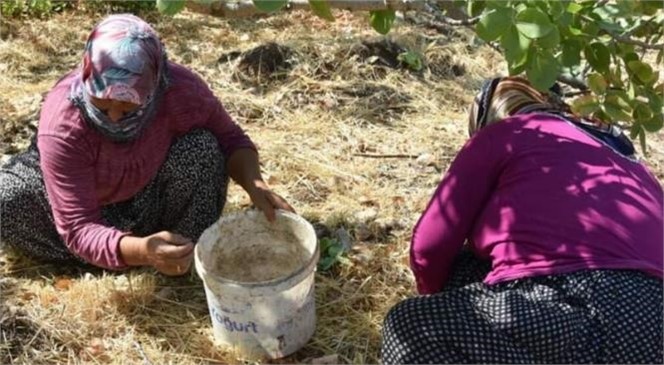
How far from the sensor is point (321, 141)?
12.0 ft

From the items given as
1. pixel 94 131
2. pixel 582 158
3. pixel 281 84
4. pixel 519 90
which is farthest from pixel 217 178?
pixel 281 84

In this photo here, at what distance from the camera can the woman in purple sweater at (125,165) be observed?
2340 millimetres

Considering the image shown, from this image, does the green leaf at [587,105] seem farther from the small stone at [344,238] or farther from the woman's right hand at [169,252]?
the small stone at [344,238]

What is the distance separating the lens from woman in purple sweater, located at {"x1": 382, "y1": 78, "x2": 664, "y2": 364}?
195 cm

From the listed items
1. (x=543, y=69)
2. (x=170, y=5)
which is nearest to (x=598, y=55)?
(x=543, y=69)

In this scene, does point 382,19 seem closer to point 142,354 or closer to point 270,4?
point 270,4

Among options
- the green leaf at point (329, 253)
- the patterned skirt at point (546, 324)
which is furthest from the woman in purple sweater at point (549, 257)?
the green leaf at point (329, 253)

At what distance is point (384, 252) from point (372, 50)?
1614mm

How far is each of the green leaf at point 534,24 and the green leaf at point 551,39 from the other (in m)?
0.02

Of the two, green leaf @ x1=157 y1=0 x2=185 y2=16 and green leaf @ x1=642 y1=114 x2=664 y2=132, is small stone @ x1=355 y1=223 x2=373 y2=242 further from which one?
green leaf @ x1=157 y1=0 x2=185 y2=16

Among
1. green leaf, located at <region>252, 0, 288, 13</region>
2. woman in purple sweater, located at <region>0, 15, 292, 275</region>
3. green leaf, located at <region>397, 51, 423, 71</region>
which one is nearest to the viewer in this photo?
green leaf, located at <region>252, 0, 288, 13</region>

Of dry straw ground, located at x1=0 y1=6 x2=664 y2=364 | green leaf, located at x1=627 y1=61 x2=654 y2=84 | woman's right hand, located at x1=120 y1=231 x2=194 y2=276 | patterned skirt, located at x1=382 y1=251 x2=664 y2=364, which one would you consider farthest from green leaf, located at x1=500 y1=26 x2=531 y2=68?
dry straw ground, located at x1=0 y1=6 x2=664 y2=364

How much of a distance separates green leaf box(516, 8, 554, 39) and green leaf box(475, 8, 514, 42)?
25mm

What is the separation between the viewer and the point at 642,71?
6.61 ft
